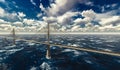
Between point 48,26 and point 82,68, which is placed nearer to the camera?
point 82,68

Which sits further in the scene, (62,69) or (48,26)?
(48,26)

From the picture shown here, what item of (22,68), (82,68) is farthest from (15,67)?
(82,68)

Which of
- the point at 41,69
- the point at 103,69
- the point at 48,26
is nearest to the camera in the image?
the point at 41,69

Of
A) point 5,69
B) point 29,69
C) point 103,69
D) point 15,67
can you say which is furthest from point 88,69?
point 5,69

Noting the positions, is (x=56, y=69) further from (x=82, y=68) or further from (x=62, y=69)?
(x=82, y=68)

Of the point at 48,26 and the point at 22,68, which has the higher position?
the point at 48,26

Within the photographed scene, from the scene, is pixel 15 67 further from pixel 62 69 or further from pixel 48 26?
pixel 48 26

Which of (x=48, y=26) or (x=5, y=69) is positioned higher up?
(x=48, y=26)

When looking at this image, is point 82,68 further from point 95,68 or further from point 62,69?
point 62,69

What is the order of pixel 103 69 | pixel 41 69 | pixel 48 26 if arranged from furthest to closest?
pixel 48 26
pixel 103 69
pixel 41 69
